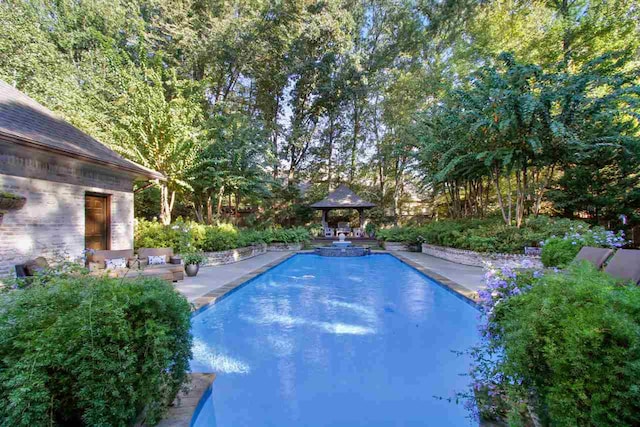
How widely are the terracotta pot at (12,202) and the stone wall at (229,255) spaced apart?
5.22 metres

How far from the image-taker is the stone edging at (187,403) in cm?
224

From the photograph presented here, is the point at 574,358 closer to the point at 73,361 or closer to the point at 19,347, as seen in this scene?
the point at 73,361

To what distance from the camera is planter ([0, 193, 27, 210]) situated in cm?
577

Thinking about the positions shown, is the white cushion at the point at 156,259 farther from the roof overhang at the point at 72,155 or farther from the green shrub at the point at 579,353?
the green shrub at the point at 579,353

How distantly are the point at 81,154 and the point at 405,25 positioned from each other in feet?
69.9

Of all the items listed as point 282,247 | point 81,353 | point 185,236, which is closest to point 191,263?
point 185,236

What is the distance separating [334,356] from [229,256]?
8171 mm

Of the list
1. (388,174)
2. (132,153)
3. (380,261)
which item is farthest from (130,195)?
(388,174)

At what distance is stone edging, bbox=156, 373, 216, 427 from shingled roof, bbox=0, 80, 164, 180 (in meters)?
6.14

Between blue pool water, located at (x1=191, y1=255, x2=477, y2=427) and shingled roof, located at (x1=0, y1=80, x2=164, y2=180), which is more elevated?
shingled roof, located at (x1=0, y1=80, x2=164, y2=180)

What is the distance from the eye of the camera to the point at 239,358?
425 centimetres

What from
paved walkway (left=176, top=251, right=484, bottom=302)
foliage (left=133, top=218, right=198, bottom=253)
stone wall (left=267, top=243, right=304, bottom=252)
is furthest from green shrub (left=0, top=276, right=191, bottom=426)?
stone wall (left=267, top=243, right=304, bottom=252)

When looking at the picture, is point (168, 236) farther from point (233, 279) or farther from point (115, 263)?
point (233, 279)

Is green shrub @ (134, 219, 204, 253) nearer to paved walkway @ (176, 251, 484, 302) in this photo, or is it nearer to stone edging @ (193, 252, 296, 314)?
paved walkway @ (176, 251, 484, 302)
